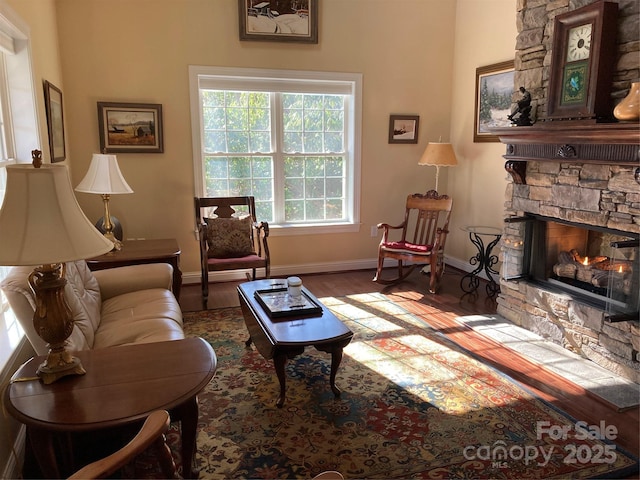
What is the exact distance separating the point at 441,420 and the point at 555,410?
0.67 metres

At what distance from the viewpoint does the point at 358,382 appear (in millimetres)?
2891

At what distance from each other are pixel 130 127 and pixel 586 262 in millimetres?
4167

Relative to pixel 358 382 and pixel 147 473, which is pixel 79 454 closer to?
pixel 147 473

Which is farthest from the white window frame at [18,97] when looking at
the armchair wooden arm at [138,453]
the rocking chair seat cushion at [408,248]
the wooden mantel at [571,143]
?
the wooden mantel at [571,143]

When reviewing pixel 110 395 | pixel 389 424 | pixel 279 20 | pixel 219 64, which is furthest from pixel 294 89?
pixel 110 395

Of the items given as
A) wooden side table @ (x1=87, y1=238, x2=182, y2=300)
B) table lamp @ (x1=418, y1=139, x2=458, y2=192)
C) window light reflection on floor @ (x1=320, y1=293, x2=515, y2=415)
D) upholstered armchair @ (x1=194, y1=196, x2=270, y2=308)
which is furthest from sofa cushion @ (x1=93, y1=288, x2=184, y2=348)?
table lamp @ (x1=418, y1=139, x2=458, y2=192)

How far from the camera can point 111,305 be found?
2.94 metres

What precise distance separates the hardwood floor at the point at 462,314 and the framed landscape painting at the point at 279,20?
100 inches

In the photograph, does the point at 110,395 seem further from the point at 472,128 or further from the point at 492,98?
the point at 472,128

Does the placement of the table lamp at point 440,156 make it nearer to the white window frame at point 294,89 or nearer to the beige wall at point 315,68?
the beige wall at point 315,68

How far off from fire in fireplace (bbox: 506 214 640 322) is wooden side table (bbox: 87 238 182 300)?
274cm

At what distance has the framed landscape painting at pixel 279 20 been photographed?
4.64 metres

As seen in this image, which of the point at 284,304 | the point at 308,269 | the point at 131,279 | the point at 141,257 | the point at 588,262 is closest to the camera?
the point at 284,304

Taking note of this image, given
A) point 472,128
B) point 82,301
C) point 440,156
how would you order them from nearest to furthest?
1. point 82,301
2. point 440,156
3. point 472,128
